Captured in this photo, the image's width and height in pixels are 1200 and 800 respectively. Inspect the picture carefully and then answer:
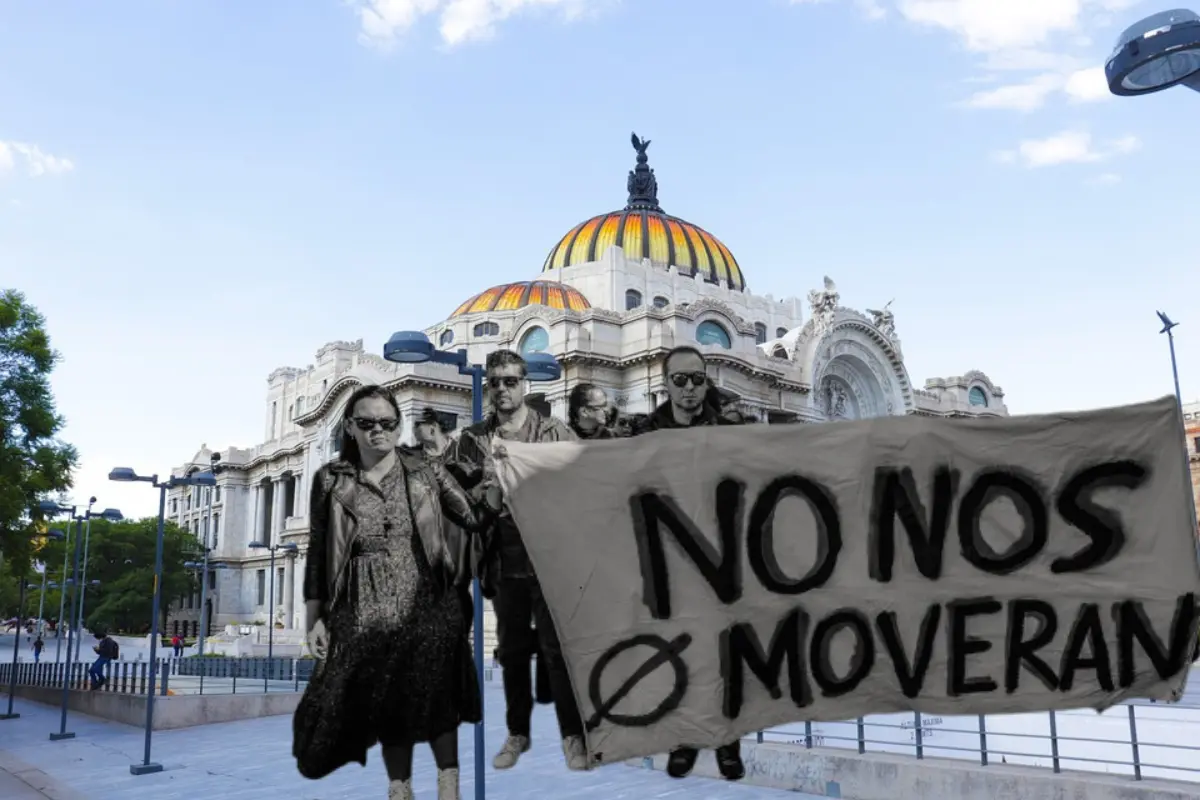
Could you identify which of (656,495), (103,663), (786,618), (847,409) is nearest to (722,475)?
(656,495)

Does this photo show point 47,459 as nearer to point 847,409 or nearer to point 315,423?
point 315,423

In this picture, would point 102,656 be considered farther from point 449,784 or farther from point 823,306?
point 823,306

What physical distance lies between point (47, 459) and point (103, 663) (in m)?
6.63

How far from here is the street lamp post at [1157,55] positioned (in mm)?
6238

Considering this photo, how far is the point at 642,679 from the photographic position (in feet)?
14.6

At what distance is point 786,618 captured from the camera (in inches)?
176

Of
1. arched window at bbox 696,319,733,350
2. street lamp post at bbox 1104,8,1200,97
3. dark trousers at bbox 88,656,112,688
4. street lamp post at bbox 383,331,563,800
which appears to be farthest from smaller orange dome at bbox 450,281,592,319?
street lamp post at bbox 1104,8,1200,97

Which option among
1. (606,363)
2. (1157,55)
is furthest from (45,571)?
(1157,55)

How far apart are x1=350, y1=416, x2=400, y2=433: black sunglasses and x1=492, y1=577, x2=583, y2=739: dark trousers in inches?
36.2

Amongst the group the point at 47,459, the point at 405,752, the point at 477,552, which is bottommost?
the point at 405,752

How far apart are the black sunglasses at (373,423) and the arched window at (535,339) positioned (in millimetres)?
45340

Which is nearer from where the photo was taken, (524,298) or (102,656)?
(102,656)

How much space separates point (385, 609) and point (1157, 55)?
226 inches

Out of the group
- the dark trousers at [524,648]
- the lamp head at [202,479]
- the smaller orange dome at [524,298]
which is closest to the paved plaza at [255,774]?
the lamp head at [202,479]
